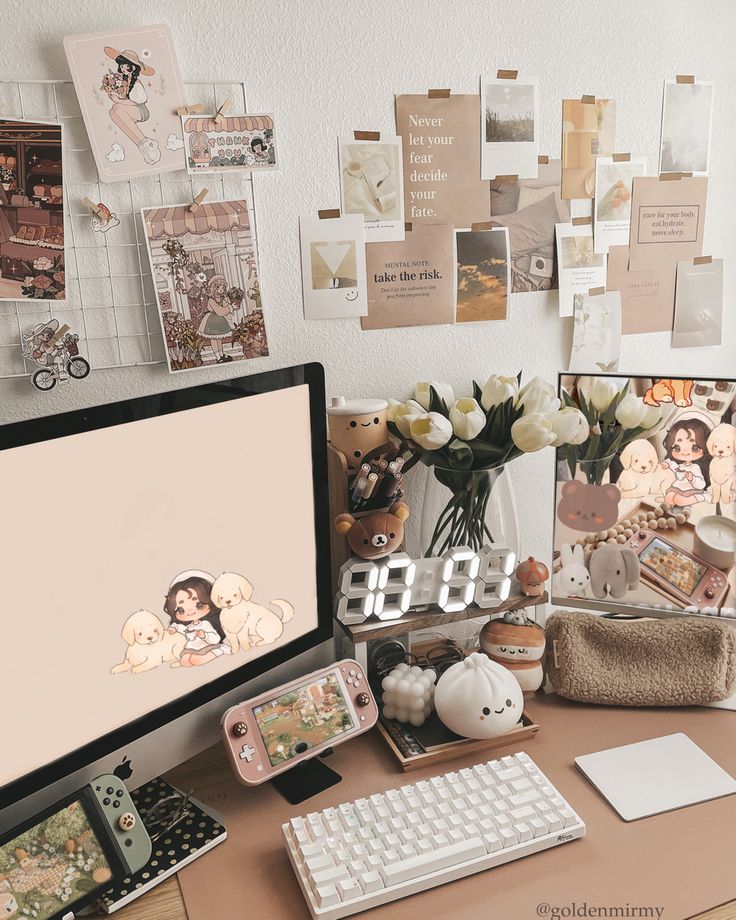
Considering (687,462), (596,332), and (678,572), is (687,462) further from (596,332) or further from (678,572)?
(596,332)

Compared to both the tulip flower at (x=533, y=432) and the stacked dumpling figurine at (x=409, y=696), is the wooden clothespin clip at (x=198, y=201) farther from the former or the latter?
the stacked dumpling figurine at (x=409, y=696)

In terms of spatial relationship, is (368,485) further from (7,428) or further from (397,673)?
(7,428)

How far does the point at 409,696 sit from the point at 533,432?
1.30ft

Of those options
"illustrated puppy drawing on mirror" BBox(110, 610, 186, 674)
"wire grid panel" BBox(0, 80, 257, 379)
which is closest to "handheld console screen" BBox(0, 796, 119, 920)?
"illustrated puppy drawing on mirror" BBox(110, 610, 186, 674)

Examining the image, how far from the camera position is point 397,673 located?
1124 millimetres

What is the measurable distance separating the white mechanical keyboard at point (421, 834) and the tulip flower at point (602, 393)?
511 mm

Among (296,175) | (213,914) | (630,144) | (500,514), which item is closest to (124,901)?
(213,914)

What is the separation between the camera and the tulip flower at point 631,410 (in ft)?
3.76

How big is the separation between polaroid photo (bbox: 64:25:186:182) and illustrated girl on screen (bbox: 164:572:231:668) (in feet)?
1.63

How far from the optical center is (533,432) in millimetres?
1090

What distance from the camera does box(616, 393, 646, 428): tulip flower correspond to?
1.14 m

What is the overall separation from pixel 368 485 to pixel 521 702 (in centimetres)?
35

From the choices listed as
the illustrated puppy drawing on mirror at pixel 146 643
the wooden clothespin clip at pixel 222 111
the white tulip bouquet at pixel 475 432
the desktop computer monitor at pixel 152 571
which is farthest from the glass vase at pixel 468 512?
the wooden clothespin clip at pixel 222 111

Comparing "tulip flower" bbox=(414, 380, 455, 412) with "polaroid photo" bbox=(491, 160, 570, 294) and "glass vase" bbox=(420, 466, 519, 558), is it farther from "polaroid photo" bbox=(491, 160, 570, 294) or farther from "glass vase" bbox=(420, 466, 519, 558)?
"polaroid photo" bbox=(491, 160, 570, 294)
